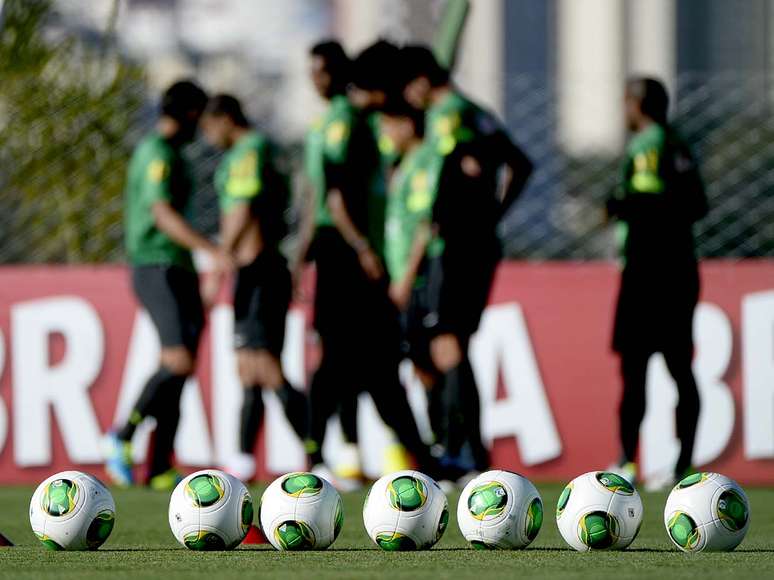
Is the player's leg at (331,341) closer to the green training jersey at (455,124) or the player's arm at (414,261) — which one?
the player's arm at (414,261)

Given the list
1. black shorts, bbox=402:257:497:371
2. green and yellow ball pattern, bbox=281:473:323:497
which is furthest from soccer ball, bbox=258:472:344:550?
black shorts, bbox=402:257:497:371

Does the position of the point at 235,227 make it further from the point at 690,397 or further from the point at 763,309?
the point at 763,309

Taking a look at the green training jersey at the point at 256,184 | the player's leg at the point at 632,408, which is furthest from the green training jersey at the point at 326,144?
the player's leg at the point at 632,408

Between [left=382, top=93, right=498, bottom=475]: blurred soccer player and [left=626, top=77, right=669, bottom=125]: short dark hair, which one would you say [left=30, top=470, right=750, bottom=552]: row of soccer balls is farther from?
[left=626, top=77, right=669, bottom=125]: short dark hair

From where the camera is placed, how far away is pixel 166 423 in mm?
9594

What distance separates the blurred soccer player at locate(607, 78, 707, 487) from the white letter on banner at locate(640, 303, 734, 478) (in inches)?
35.0

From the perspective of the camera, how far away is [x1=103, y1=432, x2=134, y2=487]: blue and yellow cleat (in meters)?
9.80

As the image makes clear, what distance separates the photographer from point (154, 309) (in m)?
9.68

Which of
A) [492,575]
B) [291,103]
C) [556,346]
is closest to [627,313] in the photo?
[556,346]

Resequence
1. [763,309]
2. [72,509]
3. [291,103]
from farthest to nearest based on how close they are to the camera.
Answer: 1. [291,103]
2. [763,309]
3. [72,509]

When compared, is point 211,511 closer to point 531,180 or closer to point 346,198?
point 346,198

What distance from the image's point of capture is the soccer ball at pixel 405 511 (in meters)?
5.88

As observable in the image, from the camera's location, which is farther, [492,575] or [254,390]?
[254,390]

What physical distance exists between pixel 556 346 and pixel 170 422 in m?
2.36
